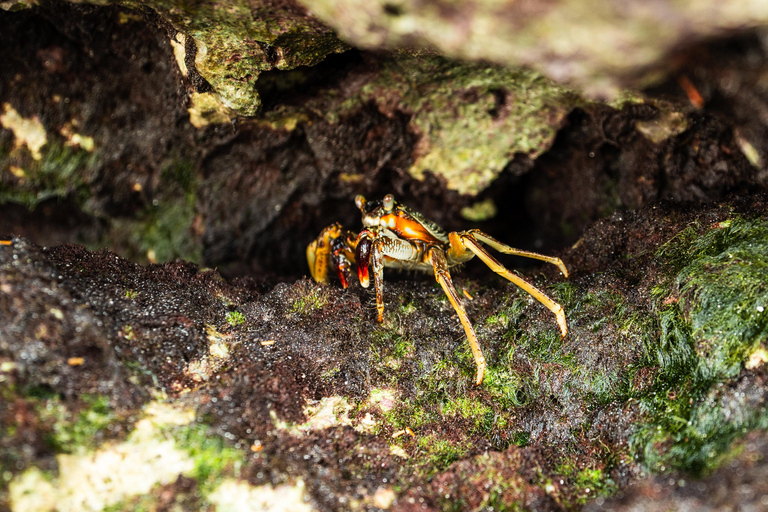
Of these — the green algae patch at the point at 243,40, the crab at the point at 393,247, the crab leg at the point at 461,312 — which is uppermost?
the green algae patch at the point at 243,40

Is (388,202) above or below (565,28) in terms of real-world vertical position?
above

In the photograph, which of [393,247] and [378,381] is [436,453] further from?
[393,247]

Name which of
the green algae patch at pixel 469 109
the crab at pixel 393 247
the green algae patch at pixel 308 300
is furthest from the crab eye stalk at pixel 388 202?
the green algae patch at pixel 308 300

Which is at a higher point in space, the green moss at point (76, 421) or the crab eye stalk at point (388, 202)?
the crab eye stalk at point (388, 202)

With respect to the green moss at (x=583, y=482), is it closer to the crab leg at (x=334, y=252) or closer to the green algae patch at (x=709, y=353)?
the green algae patch at (x=709, y=353)

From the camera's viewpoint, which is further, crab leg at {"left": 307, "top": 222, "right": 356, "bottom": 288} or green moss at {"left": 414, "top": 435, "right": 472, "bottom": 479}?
crab leg at {"left": 307, "top": 222, "right": 356, "bottom": 288}

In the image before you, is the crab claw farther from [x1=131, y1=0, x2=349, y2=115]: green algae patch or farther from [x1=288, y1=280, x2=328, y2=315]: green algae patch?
[x1=131, y1=0, x2=349, y2=115]: green algae patch

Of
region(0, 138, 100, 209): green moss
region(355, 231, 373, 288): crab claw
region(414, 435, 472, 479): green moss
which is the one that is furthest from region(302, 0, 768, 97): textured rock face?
region(0, 138, 100, 209): green moss

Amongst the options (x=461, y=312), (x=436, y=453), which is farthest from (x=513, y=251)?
(x=436, y=453)
